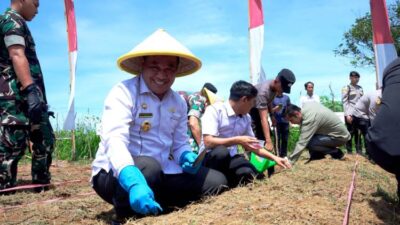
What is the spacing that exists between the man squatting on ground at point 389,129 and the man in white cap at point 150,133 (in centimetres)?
111

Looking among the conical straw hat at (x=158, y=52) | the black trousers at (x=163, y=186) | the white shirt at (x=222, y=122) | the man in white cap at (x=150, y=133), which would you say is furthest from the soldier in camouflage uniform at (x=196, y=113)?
the conical straw hat at (x=158, y=52)

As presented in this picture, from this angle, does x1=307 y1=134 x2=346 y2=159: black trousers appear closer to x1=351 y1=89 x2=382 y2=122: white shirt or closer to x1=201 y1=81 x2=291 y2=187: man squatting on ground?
x1=351 y1=89 x2=382 y2=122: white shirt

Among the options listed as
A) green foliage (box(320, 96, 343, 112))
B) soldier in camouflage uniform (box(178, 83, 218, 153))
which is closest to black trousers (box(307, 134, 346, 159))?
soldier in camouflage uniform (box(178, 83, 218, 153))

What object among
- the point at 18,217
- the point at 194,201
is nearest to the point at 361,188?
the point at 194,201

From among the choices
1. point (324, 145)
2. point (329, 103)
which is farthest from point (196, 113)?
point (329, 103)

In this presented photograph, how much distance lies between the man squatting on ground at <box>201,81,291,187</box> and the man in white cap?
761mm

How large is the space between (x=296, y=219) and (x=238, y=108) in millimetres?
1649

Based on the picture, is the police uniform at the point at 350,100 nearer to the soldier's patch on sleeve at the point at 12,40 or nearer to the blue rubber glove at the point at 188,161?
the blue rubber glove at the point at 188,161

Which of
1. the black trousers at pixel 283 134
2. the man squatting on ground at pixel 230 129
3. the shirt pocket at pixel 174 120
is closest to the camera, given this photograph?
the shirt pocket at pixel 174 120

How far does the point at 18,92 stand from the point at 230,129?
190 cm

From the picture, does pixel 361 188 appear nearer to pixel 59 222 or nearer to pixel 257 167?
pixel 257 167

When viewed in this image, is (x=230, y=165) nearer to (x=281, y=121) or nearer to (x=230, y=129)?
(x=230, y=129)

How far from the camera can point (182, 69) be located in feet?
8.95

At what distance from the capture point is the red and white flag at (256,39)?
5738 millimetres
